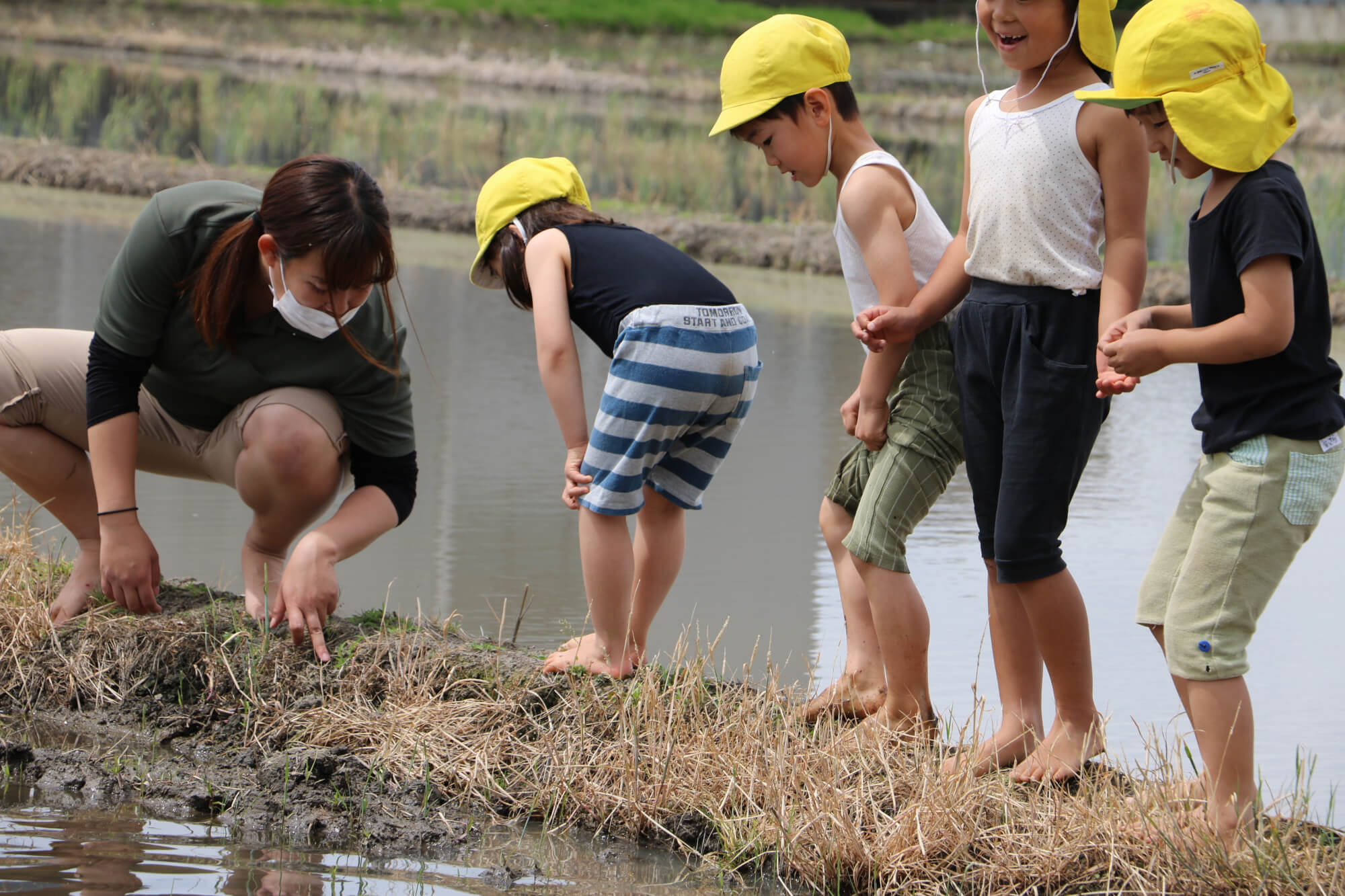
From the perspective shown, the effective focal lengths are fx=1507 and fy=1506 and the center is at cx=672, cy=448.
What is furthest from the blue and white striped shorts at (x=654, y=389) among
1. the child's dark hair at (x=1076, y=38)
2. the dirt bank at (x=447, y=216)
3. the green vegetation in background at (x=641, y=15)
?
the green vegetation in background at (x=641, y=15)

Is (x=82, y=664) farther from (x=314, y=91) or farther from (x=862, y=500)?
(x=314, y=91)

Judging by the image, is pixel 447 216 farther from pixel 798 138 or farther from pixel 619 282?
pixel 798 138

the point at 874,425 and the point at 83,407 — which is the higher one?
the point at 874,425

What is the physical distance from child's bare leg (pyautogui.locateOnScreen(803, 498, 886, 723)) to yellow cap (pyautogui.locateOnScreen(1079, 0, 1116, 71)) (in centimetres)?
85

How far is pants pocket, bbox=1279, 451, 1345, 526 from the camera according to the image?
1.95 metres

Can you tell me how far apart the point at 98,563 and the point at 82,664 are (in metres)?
0.26

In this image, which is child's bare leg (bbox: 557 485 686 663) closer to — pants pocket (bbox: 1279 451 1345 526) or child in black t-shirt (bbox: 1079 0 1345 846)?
child in black t-shirt (bbox: 1079 0 1345 846)

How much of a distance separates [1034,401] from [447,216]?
23.5 feet

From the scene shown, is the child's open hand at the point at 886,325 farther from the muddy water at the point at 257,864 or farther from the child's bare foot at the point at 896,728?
the muddy water at the point at 257,864

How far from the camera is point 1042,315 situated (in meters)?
2.24

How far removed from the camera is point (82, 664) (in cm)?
262

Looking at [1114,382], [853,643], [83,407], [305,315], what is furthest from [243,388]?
[1114,382]

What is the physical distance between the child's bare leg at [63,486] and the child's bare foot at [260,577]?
28 cm

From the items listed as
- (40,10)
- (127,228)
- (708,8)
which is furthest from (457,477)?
(708,8)
